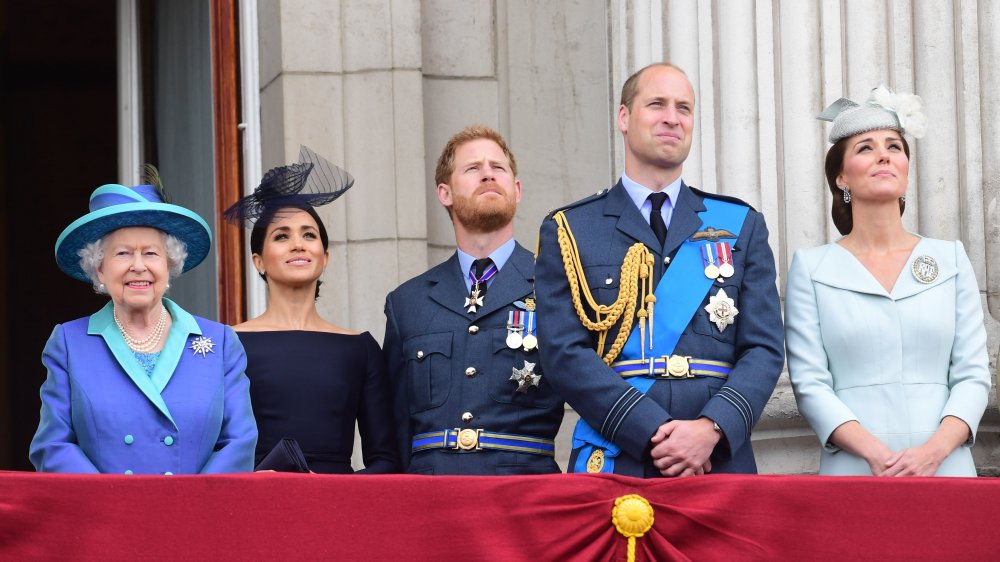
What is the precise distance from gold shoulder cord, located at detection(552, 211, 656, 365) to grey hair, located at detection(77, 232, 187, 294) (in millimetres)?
1036

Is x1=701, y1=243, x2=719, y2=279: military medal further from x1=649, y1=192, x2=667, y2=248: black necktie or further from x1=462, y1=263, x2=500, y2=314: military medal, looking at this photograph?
x1=462, y1=263, x2=500, y2=314: military medal

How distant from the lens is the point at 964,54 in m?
5.88

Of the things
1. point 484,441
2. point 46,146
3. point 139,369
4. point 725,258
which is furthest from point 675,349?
point 46,146

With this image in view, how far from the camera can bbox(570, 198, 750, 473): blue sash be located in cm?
432

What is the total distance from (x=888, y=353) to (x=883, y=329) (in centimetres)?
7

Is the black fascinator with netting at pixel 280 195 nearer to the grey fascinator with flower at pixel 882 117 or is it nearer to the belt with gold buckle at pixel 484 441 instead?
the belt with gold buckle at pixel 484 441

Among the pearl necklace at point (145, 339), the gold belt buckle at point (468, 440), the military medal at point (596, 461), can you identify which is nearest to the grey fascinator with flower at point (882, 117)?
the military medal at point (596, 461)

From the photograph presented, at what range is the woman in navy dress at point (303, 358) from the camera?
15.9ft

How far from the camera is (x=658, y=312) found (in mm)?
4391

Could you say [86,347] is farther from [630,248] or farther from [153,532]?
[630,248]

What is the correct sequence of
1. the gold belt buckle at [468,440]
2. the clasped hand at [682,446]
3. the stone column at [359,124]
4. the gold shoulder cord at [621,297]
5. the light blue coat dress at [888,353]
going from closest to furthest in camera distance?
the clasped hand at [682,446] → the gold shoulder cord at [621,297] → the light blue coat dress at [888,353] → the gold belt buckle at [468,440] → the stone column at [359,124]

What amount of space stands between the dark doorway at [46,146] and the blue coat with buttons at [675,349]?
21.5 ft

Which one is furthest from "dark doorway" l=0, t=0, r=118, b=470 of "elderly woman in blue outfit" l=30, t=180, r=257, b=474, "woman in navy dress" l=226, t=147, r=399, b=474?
"elderly woman in blue outfit" l=30, t=180, r=257, b=474

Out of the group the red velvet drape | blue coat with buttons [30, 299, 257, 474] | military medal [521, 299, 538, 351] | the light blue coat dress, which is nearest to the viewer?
the red velvet drape
